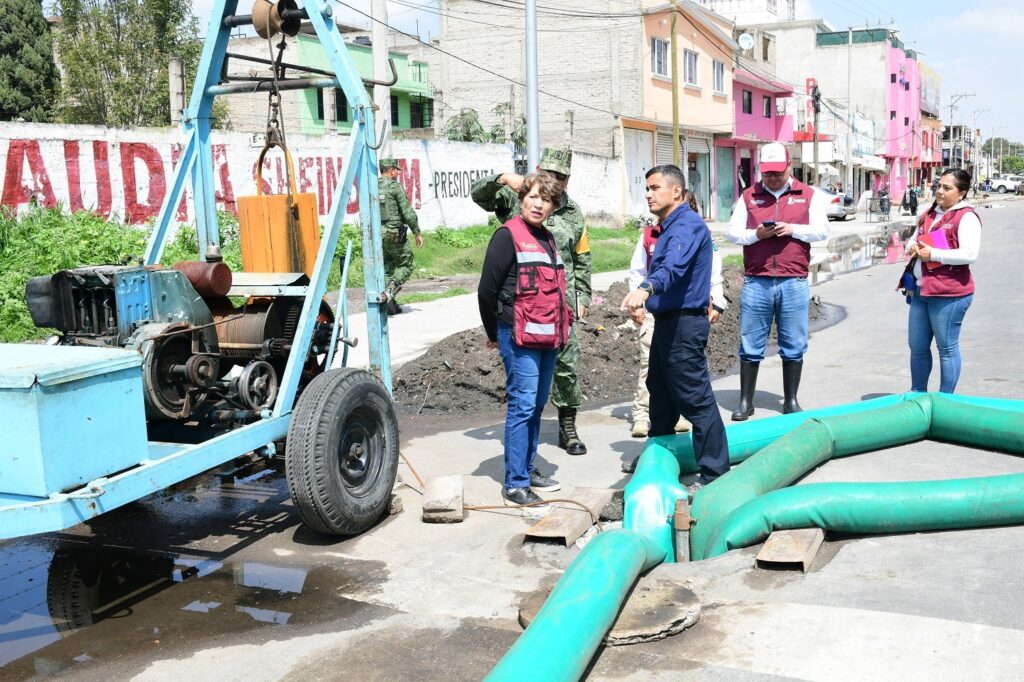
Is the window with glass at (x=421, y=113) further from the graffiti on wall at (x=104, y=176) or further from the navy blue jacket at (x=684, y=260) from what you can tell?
the navy blue jacket at (x=684, y=260)

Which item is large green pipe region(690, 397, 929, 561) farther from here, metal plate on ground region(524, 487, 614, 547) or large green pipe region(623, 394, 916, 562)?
metal plate on ground region(524, 487, 614, 547)

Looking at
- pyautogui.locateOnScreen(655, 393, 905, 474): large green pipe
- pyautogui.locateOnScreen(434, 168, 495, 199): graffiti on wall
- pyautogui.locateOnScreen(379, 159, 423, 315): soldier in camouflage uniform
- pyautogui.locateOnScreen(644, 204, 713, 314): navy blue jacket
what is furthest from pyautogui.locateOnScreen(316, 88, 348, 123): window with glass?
pyautogui.locateOnScreen(644, 204, 713, 314): navy blue jacket

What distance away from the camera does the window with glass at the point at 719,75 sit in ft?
139

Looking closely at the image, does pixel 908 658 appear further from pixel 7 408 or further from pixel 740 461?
pixel 7 408

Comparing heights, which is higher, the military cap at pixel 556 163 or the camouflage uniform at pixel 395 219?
the military cap at pixel 556 163

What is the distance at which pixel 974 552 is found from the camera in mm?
4484

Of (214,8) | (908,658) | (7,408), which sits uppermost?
(214,8)

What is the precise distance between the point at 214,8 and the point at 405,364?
4.39 metres

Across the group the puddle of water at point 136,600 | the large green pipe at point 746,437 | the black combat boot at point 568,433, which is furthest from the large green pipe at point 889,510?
the black combat boot at point 568,433

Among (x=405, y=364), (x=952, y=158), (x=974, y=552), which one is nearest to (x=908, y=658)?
(x=974, y=552)

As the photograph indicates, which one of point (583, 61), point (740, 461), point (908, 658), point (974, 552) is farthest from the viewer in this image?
point (583, 61)

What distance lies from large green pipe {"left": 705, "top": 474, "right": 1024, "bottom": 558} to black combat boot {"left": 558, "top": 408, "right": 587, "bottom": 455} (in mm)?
2261

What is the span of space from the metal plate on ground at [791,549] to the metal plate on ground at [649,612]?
0.46 m

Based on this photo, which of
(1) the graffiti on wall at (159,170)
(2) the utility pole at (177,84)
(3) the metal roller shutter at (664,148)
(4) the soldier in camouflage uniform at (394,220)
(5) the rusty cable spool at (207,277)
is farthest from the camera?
(3) the metal roller shutter at (664,148)
